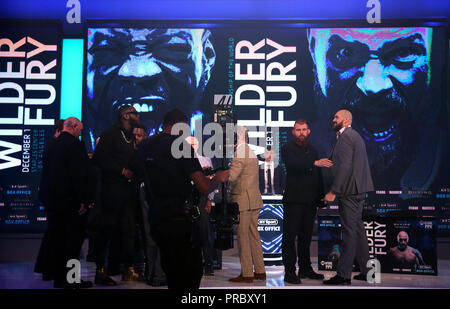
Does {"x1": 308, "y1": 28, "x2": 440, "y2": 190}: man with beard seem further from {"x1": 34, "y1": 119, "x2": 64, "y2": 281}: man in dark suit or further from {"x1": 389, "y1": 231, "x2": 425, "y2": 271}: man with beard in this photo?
{"x1": 34, "y1": 119, "x2": 64, "y2": 281}: man in dark suit

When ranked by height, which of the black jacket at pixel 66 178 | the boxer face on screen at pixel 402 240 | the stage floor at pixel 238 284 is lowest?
the stage floor at pixel 238 284

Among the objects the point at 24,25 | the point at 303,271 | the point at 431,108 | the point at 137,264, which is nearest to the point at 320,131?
the point at 431,108

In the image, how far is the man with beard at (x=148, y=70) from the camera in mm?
7578

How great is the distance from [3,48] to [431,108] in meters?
6.04

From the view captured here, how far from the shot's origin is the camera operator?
11.4 ft

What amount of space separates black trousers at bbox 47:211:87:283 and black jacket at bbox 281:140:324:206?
2.05 m

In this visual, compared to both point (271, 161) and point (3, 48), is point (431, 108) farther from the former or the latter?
point (3, 48)

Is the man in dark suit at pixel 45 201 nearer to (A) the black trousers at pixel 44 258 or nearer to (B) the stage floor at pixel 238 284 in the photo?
(A) the black trousers at pixel 44 258

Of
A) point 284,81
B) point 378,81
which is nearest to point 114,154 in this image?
point 284,81

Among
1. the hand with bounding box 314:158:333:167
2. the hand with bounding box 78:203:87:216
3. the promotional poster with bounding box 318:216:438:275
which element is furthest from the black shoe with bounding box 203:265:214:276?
the promotional poster with bounding box 318:216:438:275

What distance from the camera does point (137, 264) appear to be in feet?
18.9

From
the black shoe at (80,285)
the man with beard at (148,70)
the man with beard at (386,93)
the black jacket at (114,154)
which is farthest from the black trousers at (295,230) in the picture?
the man with beard at (148,70)

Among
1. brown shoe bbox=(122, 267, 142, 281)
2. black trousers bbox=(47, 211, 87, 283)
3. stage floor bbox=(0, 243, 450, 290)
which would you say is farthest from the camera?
brown shoe bbox=(122, 267, 142, 281)

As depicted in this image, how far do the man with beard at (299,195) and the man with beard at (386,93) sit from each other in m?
2.07
